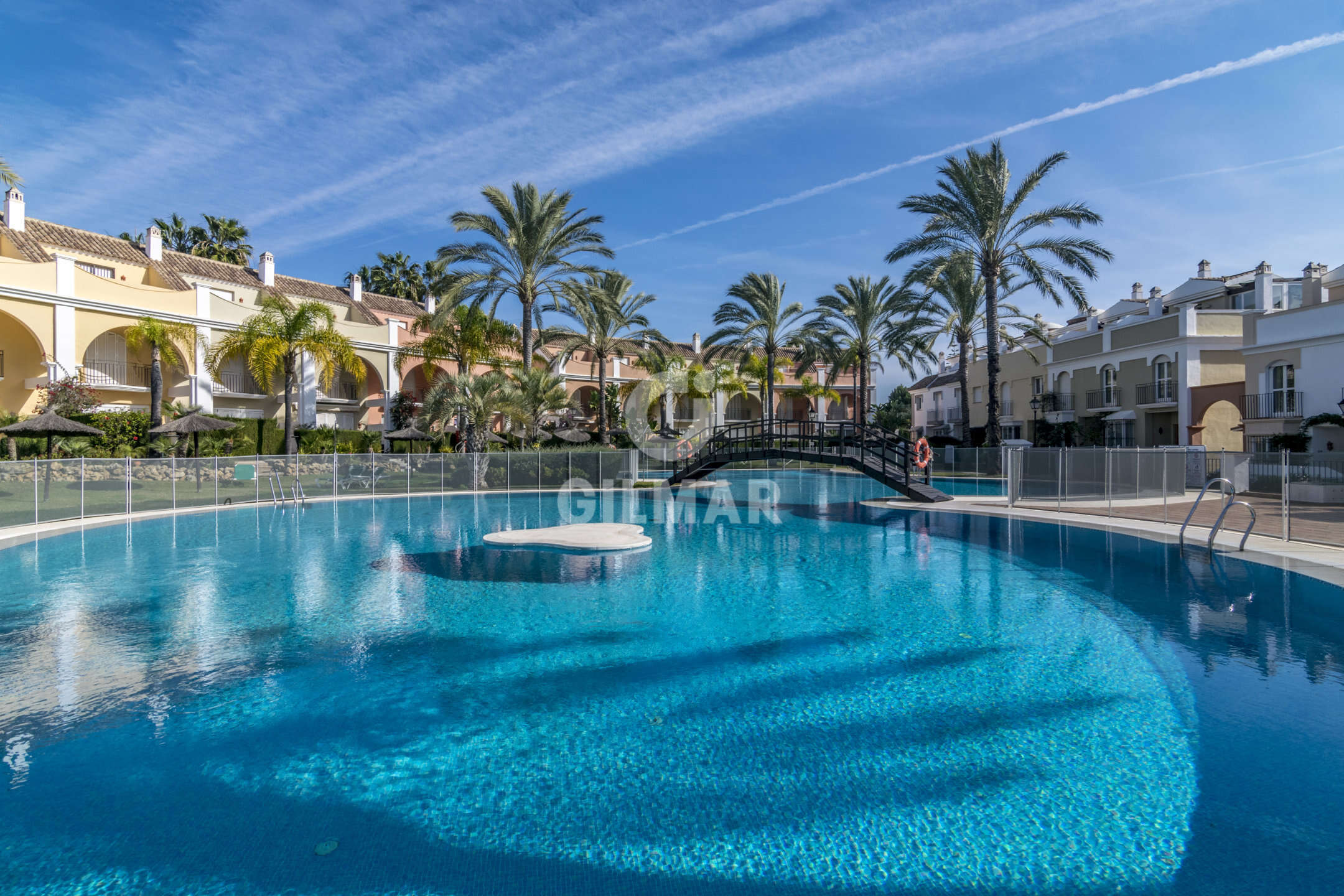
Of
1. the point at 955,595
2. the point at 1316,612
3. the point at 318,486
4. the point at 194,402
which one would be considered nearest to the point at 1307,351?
the point at 1316,612

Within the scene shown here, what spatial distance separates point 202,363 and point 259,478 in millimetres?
9344

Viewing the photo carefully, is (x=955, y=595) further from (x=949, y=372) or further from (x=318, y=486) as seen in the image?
(x=949, y=372)

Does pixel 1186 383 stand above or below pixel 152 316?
below

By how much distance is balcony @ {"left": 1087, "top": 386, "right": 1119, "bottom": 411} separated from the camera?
3684cm

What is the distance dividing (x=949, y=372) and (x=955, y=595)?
57.8 metres

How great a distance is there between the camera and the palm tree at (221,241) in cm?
4644

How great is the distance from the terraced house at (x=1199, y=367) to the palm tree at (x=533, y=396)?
67.5 ft

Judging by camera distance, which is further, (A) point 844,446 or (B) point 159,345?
(B) point 159,345

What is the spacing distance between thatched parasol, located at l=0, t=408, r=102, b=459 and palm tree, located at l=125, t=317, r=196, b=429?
15.2ft

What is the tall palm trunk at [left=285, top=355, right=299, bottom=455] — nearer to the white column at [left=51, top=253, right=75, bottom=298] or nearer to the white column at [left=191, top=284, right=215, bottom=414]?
the white column at [left=191, top=284, right=215, bottom=414]

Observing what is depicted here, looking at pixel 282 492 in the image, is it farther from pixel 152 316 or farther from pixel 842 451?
pixel 842 451

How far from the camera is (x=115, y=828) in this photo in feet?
13.7

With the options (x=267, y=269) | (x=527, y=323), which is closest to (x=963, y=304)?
(x=527, y=323)

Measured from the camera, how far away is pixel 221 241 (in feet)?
158
